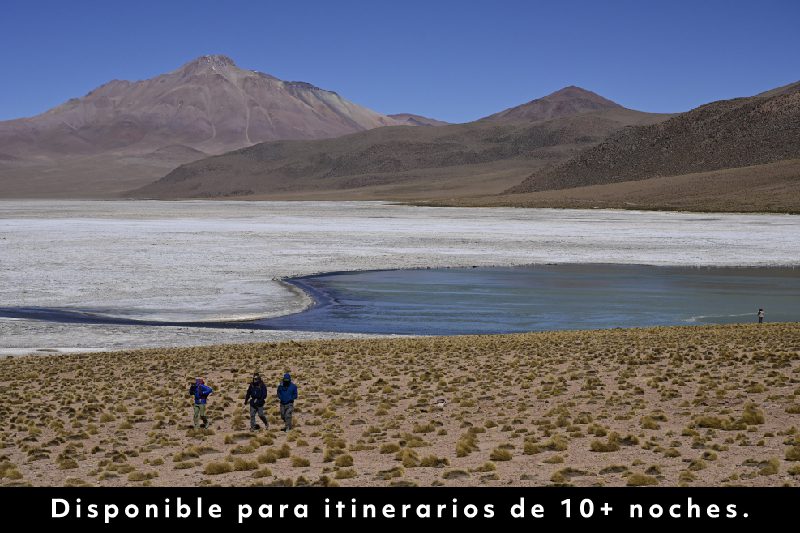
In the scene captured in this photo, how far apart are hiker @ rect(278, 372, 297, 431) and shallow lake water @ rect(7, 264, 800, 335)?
11.7m

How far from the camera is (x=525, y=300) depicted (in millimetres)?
31641

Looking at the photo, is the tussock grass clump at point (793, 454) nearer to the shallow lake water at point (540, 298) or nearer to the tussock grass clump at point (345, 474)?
the tussock grass clump at point (345, 474)

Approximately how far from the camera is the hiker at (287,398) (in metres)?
13.8

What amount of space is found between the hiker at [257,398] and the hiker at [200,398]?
52 cm

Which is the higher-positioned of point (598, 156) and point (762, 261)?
point (598, 156)

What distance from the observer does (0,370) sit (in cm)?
1906

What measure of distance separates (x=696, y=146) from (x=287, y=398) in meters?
144

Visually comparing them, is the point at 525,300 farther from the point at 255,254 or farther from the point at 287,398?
the point at 287,398

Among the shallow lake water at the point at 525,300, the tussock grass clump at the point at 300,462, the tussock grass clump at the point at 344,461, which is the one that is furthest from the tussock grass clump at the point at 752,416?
the shallow lake water at the point at 525,300

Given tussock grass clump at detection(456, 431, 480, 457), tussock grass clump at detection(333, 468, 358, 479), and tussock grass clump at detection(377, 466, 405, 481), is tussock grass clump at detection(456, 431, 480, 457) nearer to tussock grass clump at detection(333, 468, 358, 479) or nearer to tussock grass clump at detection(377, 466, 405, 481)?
tussock grass clump at detection(377, 466, 405, 481)
